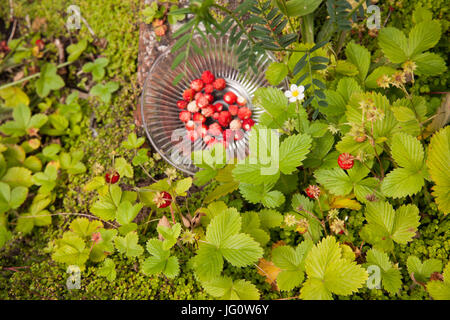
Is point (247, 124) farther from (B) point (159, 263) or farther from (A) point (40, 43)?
(A) point (40, 43)

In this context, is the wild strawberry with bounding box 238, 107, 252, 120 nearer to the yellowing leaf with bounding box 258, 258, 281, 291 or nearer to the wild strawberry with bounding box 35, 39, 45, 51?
the yellowing leaf with bounding box 258, 258, 281, 291

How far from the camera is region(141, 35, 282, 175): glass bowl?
1543mm

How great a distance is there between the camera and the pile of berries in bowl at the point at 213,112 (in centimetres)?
154

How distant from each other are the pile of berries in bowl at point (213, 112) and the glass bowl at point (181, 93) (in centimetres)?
3

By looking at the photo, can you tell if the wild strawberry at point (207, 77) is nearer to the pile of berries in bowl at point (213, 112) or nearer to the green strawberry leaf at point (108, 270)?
the pile of berries in bowl at point (213, 112)

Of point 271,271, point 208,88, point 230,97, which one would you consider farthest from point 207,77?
point 271,271

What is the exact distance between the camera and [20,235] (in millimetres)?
1605

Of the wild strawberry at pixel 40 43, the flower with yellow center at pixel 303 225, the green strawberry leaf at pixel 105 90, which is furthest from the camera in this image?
the wild strawberry at pixel 40 43

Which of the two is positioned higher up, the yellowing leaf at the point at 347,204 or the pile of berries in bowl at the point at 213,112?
the pile of berries in bowl at the point at 213,112

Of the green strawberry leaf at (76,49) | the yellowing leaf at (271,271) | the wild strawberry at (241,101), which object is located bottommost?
the yellowing leaf at (271,271)

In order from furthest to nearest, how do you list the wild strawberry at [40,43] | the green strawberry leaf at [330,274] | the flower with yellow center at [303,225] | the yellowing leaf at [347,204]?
the wild strawberry at [40,43] < the yellowing leaf at [347,204] < the flower with yellow center at [303,225] < the green strawberry leaf at [330,274]

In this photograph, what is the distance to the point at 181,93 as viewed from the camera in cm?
165

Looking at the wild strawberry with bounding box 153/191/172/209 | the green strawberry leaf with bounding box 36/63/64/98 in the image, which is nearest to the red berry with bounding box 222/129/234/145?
the wild strawberry with bounding box 153/191/172/209

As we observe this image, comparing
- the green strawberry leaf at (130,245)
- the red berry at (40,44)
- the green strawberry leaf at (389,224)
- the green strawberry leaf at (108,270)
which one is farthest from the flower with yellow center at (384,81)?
the red berry at (40,44)
